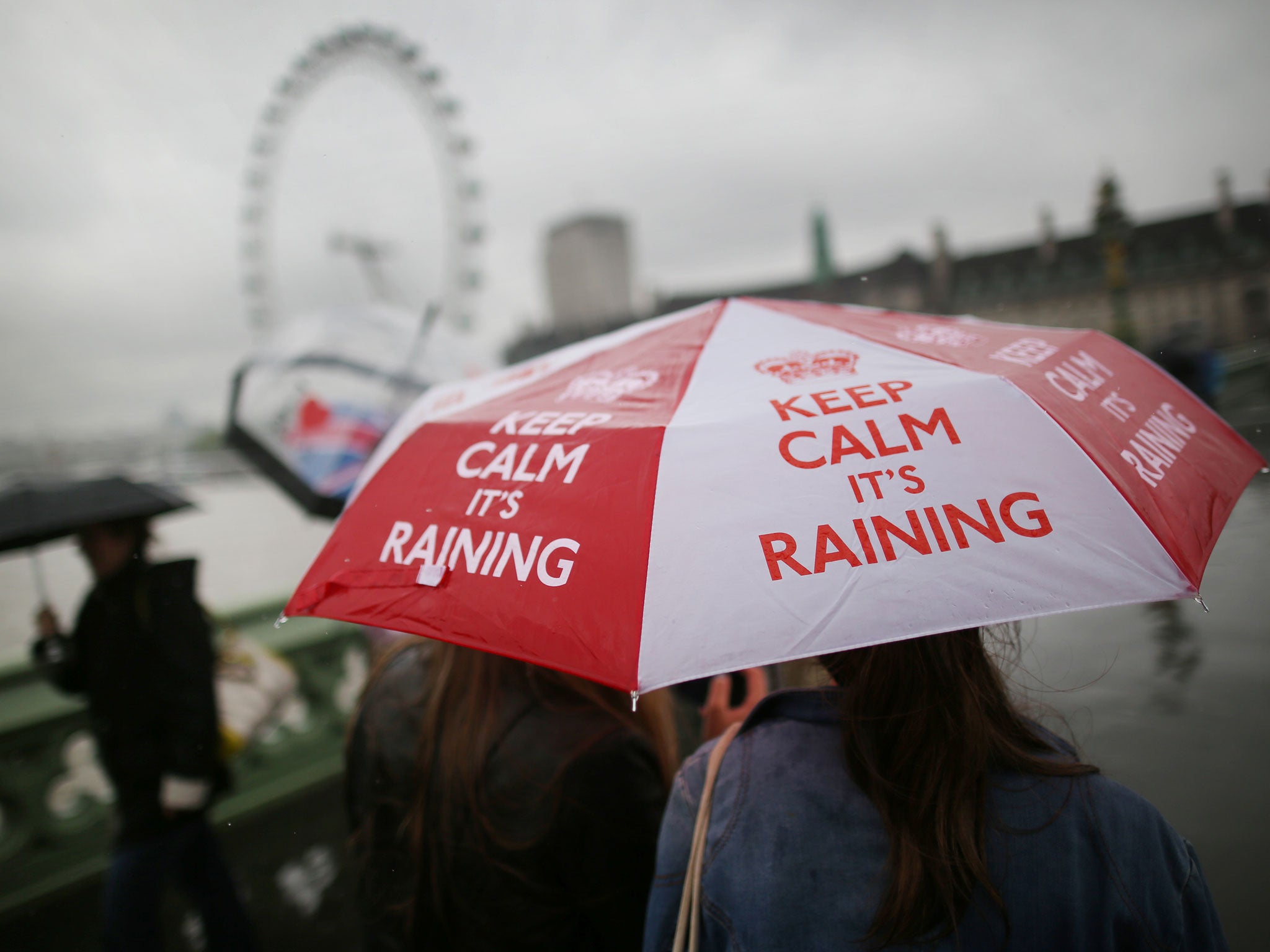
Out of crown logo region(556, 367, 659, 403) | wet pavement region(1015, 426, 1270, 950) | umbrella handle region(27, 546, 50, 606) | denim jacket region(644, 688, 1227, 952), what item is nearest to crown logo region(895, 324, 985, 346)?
crown logo region(556, 367, 659, 403)

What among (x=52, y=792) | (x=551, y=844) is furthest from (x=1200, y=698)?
(x=52, y=792)

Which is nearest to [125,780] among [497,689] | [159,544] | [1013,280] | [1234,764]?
[159,544]

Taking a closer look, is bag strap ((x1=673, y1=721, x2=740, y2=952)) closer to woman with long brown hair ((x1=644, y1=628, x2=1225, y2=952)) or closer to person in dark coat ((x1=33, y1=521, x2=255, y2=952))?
woman with long brown hair ((x1=644, y1=628, x2=1225, y2=952))

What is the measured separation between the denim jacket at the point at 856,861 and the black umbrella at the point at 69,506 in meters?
2.11

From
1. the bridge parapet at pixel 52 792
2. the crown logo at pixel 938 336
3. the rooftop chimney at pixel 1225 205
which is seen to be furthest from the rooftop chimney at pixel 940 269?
the bridge parapet at pixel 52 792

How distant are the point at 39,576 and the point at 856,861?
2941 mm

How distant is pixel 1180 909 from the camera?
0.93 meters

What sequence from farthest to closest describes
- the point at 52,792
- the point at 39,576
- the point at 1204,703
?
the point at 52,792 < the point at 39,576 < the point at 1204,703

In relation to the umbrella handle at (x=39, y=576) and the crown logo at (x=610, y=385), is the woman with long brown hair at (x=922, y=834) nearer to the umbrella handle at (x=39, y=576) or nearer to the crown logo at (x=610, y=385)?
the crown logo at (x=610, y=385)

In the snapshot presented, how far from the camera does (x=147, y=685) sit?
7.77 feet

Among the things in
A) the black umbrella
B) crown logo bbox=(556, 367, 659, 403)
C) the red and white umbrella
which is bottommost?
the black umbrella

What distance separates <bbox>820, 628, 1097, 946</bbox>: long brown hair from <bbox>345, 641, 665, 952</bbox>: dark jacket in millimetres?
552

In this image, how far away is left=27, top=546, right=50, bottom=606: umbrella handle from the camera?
2568 mm

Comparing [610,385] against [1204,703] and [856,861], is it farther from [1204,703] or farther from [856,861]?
[1204,703]
